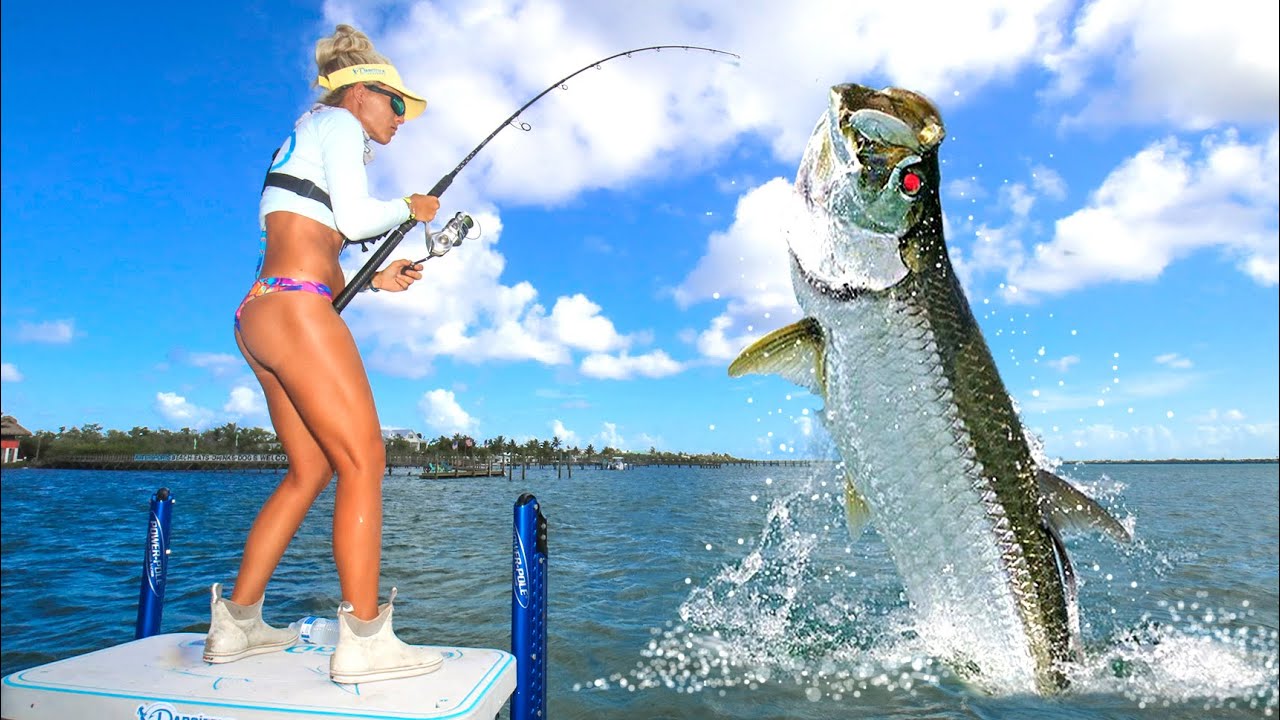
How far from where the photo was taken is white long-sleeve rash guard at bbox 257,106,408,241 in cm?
243

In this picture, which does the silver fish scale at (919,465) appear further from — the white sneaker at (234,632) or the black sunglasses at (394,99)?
the white sneaker at (234,632)

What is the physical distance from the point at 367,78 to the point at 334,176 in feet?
1.75

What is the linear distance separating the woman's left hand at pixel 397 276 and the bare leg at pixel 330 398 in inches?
27.6

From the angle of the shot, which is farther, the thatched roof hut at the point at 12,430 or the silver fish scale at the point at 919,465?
the thatched roof hut at the point at 12,430

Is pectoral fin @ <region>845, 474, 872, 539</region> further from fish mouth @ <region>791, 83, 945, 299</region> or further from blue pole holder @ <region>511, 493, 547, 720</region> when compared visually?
blue pole holder @ <region>511, 493, 547, 720</region>

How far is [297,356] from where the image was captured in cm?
235

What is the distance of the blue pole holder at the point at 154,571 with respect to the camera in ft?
11.5

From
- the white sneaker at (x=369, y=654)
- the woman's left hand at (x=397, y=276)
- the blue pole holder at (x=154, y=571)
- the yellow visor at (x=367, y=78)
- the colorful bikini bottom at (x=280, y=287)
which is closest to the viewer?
the white sneaker at (x=369, y=654)

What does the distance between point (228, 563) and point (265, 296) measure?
15.1 meters

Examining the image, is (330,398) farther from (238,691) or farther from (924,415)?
(924,415)

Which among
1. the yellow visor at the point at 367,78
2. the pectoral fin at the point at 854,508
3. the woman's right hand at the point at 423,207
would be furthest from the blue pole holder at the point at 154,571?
the pectoral fin at the point at 854,508

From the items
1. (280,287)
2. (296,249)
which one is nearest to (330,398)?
(280,287)

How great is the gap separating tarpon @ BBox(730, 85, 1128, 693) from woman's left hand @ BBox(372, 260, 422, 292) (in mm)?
1656

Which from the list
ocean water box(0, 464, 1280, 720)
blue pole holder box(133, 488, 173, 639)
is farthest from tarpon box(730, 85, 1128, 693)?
blue pole holder box(133, 488, 173, 639)
